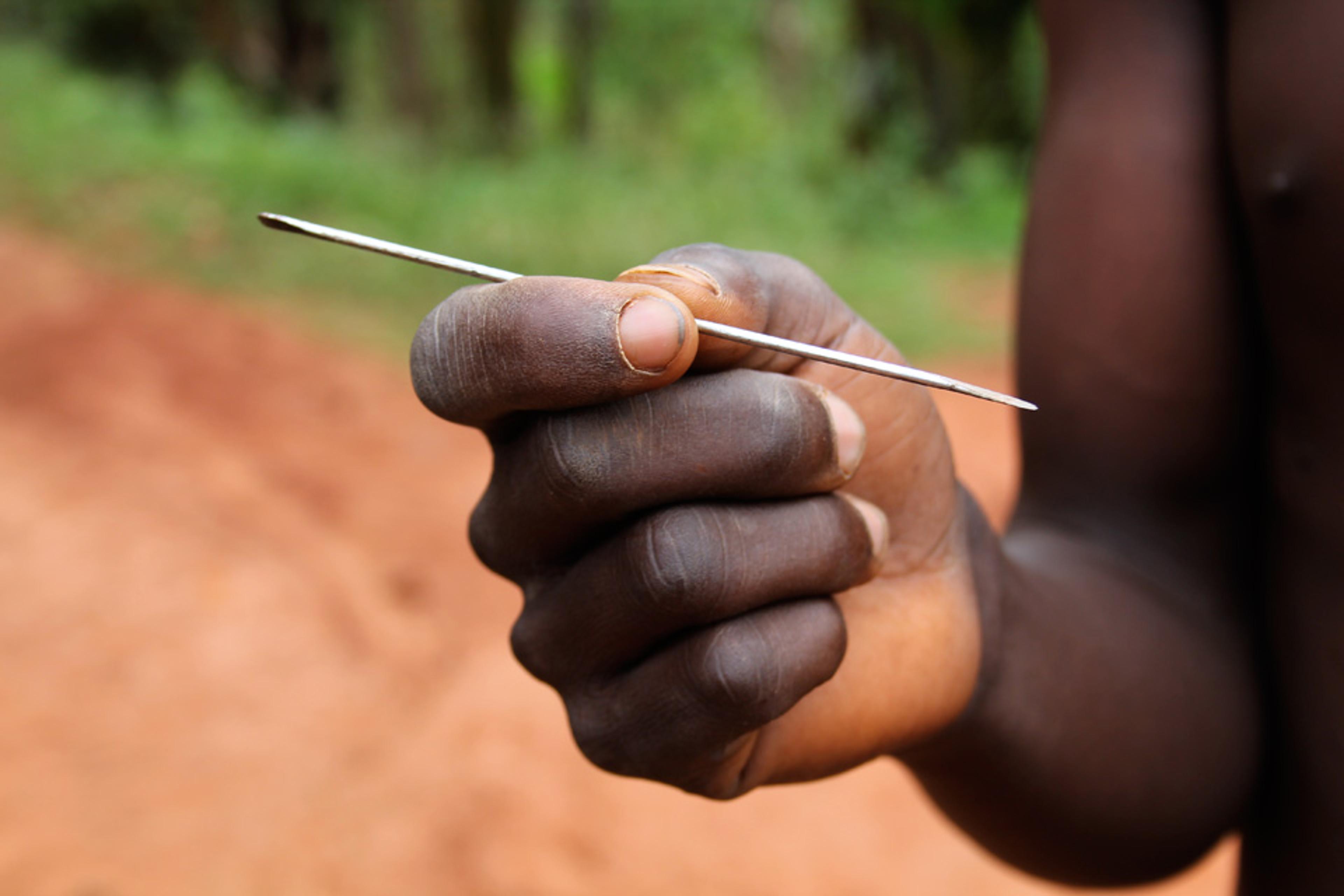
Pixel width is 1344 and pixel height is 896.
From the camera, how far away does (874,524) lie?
94 cm

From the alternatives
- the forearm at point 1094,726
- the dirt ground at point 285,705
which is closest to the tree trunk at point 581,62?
the dirt ground at point 285,705

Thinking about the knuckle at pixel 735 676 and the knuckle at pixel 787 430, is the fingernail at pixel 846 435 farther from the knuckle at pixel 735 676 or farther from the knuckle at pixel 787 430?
the knuckle at pixel 735 676

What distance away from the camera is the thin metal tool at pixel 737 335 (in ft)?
2.68

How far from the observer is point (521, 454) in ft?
2.85

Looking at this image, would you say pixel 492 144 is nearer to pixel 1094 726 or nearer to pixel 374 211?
pixel 374 211

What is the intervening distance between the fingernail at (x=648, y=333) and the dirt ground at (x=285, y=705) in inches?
73.5

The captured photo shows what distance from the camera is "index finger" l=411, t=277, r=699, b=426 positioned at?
807 mm

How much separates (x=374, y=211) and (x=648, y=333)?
15.2ft

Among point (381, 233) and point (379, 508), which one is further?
point (381, 233)

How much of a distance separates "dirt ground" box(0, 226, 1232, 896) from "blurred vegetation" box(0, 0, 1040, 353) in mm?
1115

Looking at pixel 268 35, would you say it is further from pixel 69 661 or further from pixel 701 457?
pixel 701 457

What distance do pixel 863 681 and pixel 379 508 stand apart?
104 inches

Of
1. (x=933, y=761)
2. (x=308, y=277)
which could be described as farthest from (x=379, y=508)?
(x=933, y=761)

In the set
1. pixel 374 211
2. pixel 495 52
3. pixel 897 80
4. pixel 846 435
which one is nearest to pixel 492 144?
pixel 495 52
